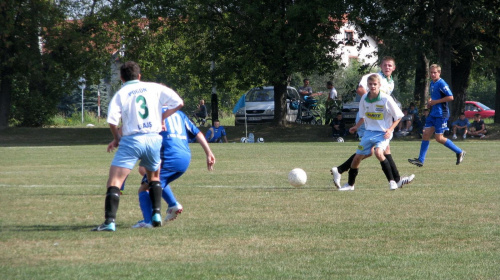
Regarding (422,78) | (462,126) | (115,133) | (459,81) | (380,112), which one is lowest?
(462,126)

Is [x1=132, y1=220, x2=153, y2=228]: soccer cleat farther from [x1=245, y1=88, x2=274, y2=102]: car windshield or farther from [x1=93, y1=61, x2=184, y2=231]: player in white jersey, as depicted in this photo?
[x1=245, y1=88, x2=274, y2=102]: car windshield

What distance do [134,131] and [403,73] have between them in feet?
110

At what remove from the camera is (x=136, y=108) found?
7.22 meters

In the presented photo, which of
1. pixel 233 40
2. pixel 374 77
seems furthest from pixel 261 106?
pixel 374 77

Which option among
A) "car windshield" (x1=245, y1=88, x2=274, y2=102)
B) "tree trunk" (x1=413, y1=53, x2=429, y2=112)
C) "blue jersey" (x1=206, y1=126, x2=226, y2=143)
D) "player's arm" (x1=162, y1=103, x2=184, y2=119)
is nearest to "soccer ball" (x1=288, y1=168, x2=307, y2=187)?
"player's arm" (x1=162, y1=103, x2=184, y2=119)

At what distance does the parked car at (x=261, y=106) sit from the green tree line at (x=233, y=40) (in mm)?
1455

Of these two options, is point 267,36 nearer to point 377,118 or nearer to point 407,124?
point 407,124

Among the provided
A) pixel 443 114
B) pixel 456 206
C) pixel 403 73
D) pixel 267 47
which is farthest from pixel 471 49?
pixel 456 206

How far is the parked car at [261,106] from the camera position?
3762 centimetres

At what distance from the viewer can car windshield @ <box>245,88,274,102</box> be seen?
3872cm

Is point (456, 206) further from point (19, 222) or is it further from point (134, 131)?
point (19, 222)

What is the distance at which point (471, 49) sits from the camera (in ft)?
110

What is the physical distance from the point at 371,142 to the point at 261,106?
1060 inches

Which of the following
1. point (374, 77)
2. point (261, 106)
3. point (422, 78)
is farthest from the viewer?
point (261, 106)
